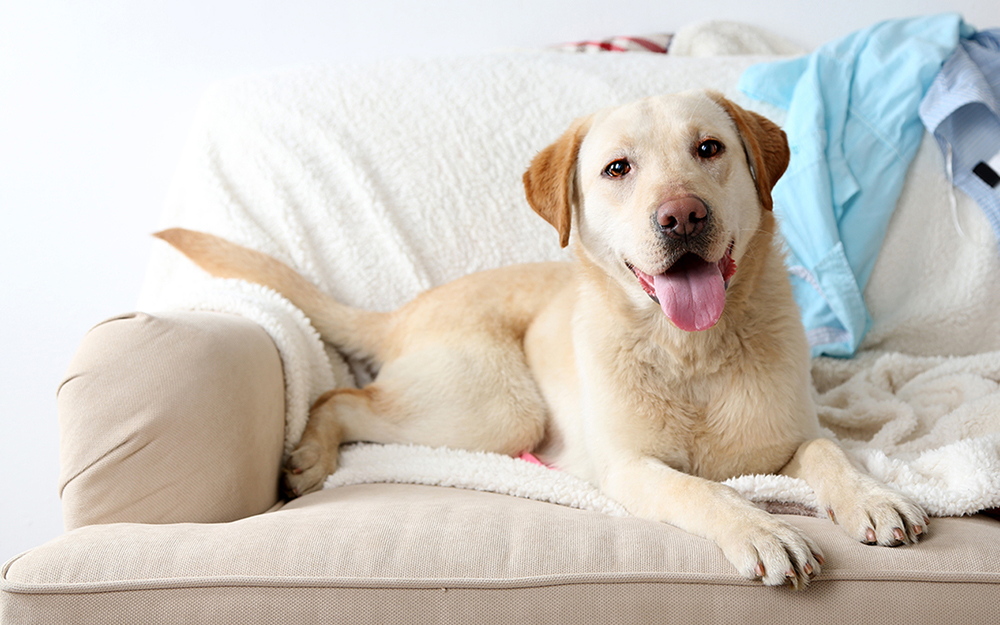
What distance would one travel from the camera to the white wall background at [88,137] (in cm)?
291

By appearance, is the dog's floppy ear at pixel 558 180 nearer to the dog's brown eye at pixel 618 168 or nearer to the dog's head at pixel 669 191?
the dog's head at pixel 669 191

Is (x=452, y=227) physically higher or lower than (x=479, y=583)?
higher

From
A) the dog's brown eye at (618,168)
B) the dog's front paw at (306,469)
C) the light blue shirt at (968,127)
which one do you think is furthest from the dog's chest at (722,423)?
the light blue shirt at (968,127)

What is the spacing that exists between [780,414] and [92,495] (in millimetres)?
1602

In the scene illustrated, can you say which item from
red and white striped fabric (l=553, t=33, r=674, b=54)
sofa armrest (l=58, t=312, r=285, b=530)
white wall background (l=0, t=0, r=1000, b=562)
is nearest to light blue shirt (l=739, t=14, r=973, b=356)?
red and white striped fabric (l=553, t=33, r=674, b=54)

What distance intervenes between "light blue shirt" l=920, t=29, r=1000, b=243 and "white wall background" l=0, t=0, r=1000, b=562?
1.81m

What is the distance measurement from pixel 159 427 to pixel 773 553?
1.31m

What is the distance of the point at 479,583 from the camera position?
1218 mm

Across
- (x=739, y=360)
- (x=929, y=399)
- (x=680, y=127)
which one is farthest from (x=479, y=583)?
(x=929, y=399)

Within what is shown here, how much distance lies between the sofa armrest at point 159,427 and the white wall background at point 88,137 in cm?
151

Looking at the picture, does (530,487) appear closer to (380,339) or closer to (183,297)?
(380,339)

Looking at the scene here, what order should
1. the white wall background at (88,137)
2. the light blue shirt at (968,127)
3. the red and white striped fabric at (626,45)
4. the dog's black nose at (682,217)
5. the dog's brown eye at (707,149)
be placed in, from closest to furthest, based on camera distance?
the dog's black nose at (682,217)
the dog's brown eye at (707,149)
the light blue shirt at (968,127)
the white wall background at (88,137)
the red and white striped fabric at (626,45)

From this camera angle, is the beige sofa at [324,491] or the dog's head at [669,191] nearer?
the beige sofa at [324,491]

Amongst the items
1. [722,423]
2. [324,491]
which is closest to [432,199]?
[324,491]
